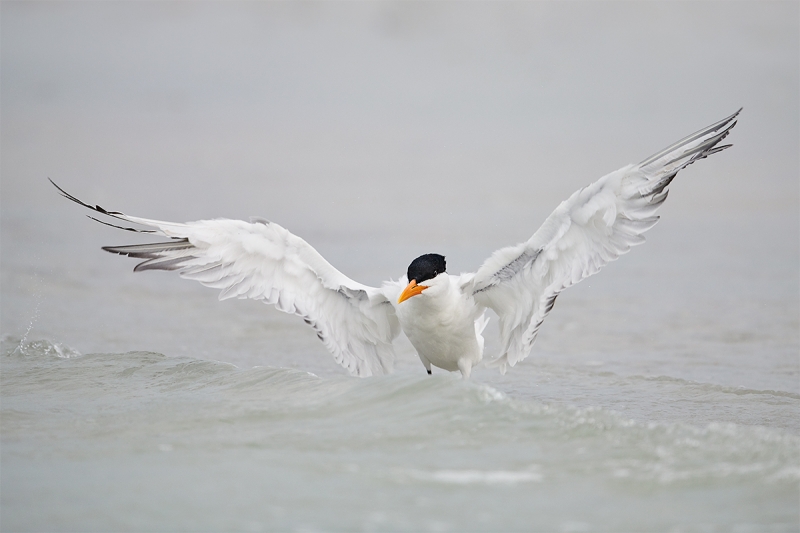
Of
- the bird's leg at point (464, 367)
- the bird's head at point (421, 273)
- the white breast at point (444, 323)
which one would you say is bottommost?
the bird's leg at point (464, 367)

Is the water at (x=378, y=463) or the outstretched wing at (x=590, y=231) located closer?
the water at (x=378, y=463)

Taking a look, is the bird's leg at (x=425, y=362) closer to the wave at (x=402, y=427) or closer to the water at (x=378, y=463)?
the wave at (x=402, y=427)

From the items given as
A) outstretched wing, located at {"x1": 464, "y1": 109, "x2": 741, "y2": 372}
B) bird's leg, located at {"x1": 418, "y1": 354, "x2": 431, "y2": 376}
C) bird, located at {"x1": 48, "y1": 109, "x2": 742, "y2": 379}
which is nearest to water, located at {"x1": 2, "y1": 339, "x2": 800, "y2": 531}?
bird, located at {"x1": 48, "y1": 109, "x2": 742, "y2": 379}

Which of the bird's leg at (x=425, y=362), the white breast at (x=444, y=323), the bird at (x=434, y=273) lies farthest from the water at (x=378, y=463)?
the bird's leg at (x=425, y=362)

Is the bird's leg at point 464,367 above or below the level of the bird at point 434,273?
below

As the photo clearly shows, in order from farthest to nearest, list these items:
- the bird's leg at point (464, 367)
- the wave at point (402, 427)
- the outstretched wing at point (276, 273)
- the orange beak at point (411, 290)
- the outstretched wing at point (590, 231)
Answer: the bird's leg at point (464, 367) → the outstretched wing at point (276, 273) → the orange beak at point (411, 290) → the outstretched wing at point (590, 231) → the wave at point (402, 427)

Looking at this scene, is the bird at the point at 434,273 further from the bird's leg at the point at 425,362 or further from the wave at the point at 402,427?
the wave at the point at 402,427

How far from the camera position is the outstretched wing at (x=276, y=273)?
6.37 metres

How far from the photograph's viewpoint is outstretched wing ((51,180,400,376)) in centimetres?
637

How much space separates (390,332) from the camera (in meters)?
7.00

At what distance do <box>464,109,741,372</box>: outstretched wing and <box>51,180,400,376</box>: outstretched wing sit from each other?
1108 millimetres

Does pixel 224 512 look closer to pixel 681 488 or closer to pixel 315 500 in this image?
pixel 315 500

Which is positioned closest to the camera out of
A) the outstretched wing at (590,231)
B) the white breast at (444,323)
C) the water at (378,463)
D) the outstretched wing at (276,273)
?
the water at (378,463)

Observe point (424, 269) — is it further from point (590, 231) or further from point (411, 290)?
point (590, 231)
